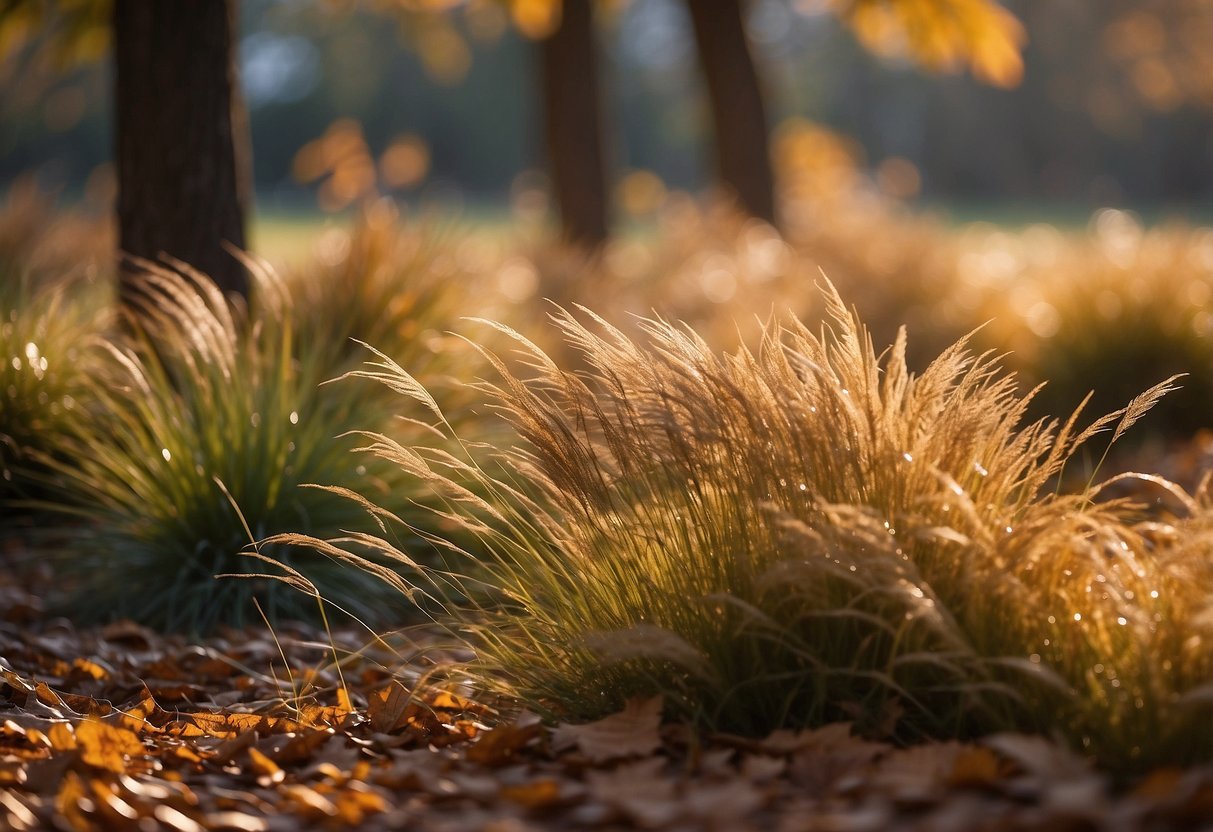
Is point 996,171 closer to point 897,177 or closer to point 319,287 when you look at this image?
point 897,177

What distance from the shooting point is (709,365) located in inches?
114

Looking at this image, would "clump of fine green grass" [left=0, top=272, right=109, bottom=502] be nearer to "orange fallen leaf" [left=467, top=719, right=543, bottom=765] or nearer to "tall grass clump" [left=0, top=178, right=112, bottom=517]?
"tall grass clump" [left=0, top=178, right=112, bottom=517]

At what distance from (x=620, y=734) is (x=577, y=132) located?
10.3m

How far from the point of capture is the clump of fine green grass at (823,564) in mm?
2541

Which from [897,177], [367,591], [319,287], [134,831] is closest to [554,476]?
[134,831]

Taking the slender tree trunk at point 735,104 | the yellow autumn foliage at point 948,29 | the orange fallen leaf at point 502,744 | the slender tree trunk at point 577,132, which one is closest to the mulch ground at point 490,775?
the orange fallen leaf at point 502,744

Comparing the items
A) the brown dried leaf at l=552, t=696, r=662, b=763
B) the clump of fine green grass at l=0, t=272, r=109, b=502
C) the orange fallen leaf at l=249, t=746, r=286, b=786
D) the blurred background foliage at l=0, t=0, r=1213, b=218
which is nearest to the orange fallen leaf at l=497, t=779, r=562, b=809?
the brown dried leaf at l=552, t=696, r=662, b=763

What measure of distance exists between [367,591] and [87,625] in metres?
0.98

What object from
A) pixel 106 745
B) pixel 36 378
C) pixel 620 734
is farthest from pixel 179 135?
pixel 620 734

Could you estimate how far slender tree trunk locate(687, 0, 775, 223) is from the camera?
1271 centimetres

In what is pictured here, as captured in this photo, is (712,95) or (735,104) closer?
(735,104)

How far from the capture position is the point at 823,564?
2572 millimetres

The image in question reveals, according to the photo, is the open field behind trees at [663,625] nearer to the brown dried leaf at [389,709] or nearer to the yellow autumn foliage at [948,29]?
the brown dried leaf at [389,709]

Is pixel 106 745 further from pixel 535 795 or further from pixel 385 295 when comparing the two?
pixel 385 295
